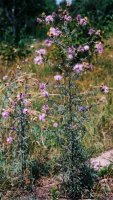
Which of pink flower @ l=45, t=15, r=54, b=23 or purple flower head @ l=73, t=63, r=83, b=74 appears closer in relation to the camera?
purple flower head @ l=73, t=63, r=83, b=74

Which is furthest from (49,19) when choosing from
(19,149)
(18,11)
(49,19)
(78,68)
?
(18,11)

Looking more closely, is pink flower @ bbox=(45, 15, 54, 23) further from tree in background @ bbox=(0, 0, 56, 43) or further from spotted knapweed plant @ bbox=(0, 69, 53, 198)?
tree in background @ bbox=(0, 0, 56, 43)

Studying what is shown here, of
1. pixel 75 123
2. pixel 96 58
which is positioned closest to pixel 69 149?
pixel 75 123

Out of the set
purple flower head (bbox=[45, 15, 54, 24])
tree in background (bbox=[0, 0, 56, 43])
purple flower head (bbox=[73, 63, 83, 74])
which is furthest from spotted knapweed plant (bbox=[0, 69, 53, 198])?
tree in background (bbox=[0, 0, 56, 43])

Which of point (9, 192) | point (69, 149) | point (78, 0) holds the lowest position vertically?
point (9, 192)

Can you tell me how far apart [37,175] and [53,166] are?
19 cm

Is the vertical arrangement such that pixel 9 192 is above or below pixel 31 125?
below

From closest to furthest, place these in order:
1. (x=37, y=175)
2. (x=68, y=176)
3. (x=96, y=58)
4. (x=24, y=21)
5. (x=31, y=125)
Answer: (x=68, y=176) < (x=37, y=175) < (x=31, y=125) < (x=96, y=58) < (x=24, y=21)

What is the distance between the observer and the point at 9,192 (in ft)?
15.9

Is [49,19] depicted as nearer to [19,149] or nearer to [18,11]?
[19,149]

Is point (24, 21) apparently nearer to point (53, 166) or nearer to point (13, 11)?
point (13, 11)

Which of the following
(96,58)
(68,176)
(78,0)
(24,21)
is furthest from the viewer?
(24,21)

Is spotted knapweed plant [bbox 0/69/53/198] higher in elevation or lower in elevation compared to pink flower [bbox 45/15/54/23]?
lower

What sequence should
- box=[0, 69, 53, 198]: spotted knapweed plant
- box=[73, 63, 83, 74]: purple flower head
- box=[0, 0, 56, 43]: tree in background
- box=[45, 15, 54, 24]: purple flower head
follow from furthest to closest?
box=[0, 0, 56, 43]: tree in background < box=[0, 69, 53, 198]: spotted knapweed plant < box=[45, 15, 54, 24]: purple flower head < box=[73, 63, 83, 74]: purple flower head
